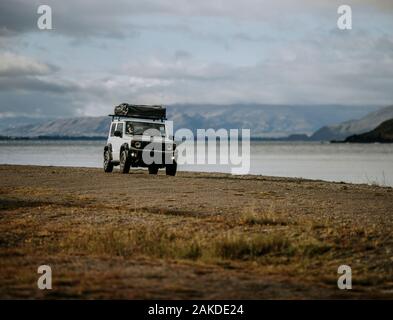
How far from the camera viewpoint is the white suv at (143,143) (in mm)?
29891

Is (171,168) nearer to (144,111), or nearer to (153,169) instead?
(153,169)

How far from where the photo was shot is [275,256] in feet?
40.7

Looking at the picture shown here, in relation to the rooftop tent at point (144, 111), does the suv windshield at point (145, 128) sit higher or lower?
lower

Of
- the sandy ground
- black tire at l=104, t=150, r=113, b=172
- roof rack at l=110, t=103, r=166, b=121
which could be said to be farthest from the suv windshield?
the sandy ground

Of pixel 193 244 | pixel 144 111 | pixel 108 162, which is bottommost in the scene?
pixel 193 244

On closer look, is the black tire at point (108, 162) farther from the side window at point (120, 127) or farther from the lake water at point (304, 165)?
the lake water at point (304, 165)

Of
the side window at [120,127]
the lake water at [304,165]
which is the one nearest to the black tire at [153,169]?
the side window at [120,127]

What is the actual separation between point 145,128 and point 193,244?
1831 centimetres

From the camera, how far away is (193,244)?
12547 mm

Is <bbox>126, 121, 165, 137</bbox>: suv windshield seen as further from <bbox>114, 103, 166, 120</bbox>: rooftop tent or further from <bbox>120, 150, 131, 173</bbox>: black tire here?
<bbox>120, 150, 131, 173</bbox>: black tire

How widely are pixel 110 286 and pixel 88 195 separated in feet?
42.7

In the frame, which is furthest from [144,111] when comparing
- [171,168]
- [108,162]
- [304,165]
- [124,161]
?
[304,165]

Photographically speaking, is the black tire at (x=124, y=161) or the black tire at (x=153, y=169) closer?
the black tire at (x=124, y=161)

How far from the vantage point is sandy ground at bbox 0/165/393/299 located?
9.36 m
